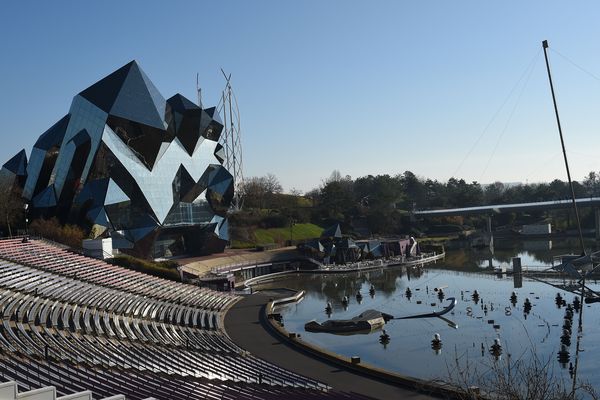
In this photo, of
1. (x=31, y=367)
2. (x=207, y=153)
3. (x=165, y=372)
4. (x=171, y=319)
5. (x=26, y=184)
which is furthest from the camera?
(x=207, y=153)

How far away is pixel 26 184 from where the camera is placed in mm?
66500

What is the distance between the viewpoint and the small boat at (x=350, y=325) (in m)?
39.1

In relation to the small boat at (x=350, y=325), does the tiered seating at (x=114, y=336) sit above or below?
above

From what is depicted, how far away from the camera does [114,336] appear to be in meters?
27.8

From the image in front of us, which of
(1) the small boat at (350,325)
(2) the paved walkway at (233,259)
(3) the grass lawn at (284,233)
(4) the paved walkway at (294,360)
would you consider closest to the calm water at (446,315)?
(1) the small boat at (350,325)

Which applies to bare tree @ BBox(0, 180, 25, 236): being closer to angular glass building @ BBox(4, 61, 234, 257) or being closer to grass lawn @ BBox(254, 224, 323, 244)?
angular glass building @ BBox(4, 61, 234, 257)

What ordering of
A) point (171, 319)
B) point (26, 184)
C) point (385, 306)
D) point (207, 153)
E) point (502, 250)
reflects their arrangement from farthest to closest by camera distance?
1. point (502, 250)
2. point (207, 153)
3. point (26, 184)
4. point (385, 306)
5. point (171, 319)

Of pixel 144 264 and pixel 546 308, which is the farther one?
pixel 144 264

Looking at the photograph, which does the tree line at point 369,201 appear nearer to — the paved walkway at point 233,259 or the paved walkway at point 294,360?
the paved walkway at point 233,259

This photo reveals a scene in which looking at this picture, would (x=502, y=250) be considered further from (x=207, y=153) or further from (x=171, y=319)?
(x=171, y=319)

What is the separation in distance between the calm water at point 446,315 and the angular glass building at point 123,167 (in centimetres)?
1282

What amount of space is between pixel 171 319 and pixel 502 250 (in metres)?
67.8

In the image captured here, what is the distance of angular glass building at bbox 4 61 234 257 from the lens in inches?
2375

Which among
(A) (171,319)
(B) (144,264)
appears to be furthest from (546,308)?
(B) (144,264)
